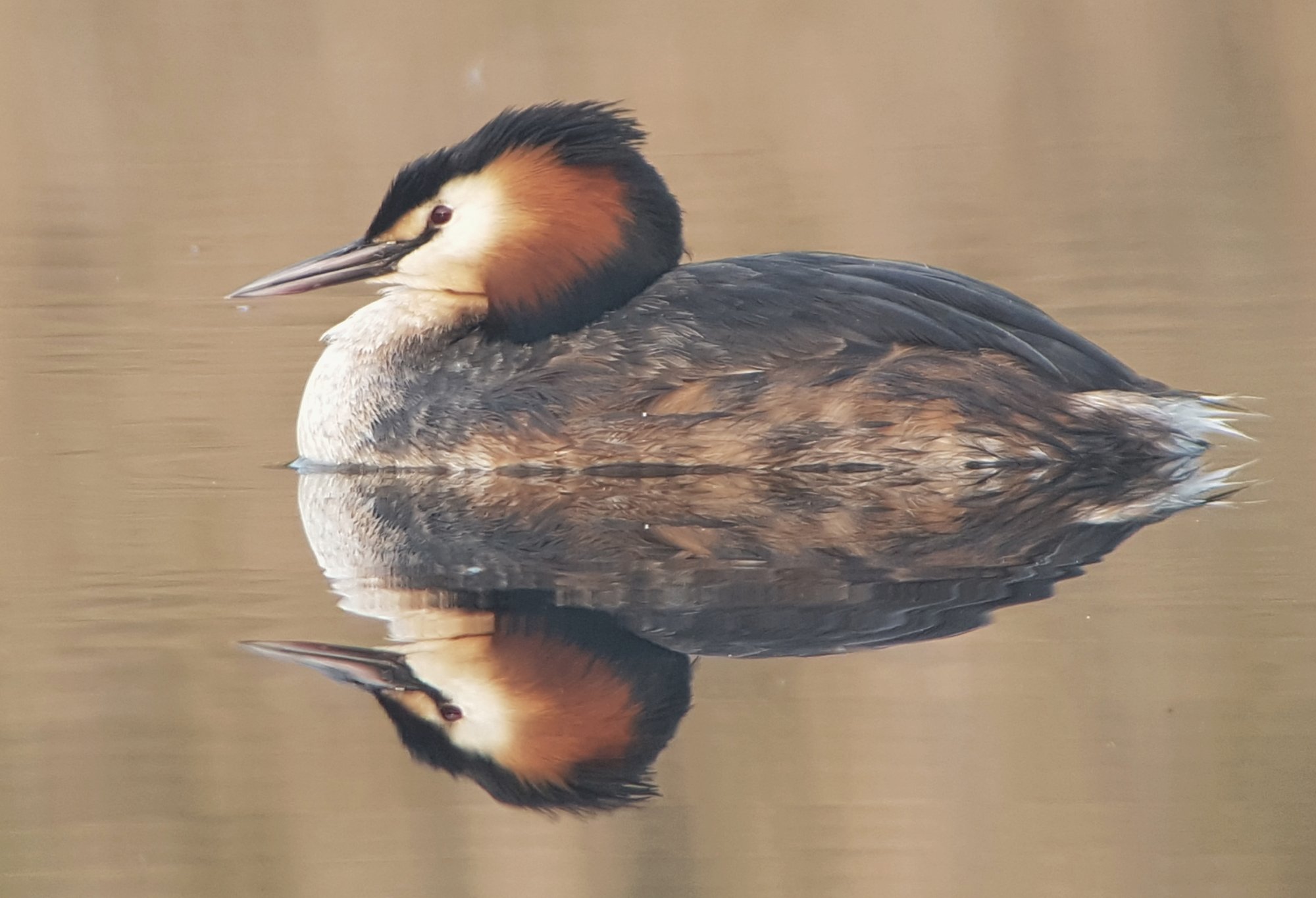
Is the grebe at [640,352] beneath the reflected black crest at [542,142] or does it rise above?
beneath

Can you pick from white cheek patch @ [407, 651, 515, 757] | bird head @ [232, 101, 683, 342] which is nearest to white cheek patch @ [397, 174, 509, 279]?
bird head @ [232, 101, 683, 342]

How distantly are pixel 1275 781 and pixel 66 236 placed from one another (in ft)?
29.9

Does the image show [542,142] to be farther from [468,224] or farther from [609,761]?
[609,761]

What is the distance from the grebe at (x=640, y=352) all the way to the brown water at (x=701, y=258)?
1.54 feet

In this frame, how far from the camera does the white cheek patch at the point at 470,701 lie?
4555mm

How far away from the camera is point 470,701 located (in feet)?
15.3

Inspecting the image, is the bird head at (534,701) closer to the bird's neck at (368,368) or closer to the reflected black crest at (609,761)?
the reflected black crest at (609,761)

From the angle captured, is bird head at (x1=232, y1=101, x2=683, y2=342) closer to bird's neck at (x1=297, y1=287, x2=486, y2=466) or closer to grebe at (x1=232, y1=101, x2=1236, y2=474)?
grebe at (x1=232, y1=101, x2=1236, y2=474)

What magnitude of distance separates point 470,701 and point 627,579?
909mm

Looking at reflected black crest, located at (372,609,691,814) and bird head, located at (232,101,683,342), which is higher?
bird head, located at (232,101,683,342)

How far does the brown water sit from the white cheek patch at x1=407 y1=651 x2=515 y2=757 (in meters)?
0.20

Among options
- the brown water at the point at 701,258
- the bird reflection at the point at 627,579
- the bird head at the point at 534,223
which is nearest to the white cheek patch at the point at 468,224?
the bird head at the point at 534,223

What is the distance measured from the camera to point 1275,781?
4.09 m

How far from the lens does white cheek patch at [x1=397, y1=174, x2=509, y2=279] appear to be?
729 cm
